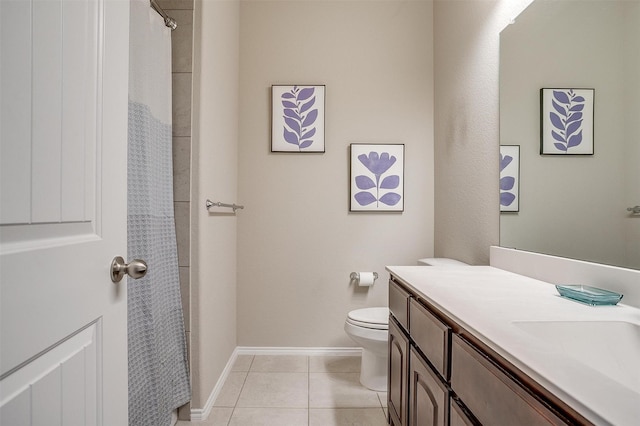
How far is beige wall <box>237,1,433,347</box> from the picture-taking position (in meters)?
2.45

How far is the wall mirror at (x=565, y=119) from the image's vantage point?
952 millimetres

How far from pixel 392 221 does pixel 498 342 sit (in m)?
1.83

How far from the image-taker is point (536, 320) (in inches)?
31.0

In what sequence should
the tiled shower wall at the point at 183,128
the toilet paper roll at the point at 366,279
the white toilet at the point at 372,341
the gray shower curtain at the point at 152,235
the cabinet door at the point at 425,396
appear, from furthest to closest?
1. the toilet paper roll at the point at 366,279
2. the white toilet at the point at 372,341
3. the tiled shower wall at the point at 183,128
4. the gray shower curtain at the point at 152,235
5. the cabinet door at the point at 425,396

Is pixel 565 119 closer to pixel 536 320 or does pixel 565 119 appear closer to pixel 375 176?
pixel 536 320

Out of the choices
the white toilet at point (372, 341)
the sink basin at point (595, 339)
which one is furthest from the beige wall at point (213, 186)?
the sink basin at point (595, 339)

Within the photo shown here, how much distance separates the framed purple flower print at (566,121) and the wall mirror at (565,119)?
0.05 ft

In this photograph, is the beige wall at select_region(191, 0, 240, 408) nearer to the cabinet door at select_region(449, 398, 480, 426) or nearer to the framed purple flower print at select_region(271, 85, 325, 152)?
the framed purple flower print at select_region(271, 85, 325, 152)

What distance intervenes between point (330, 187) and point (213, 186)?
0.93m

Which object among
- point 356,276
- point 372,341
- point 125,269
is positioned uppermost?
point 125,269

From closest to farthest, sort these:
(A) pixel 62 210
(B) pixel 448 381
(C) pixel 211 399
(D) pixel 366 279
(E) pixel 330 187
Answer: (A) pixel 62 210 < (B) pixel 448 381 < (C) pixel 211 399 < (D) pixel 366 279 < (E) pixel 330 187

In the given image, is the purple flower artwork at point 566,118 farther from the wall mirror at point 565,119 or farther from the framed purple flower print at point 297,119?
the framed purple flower print at point 297,119

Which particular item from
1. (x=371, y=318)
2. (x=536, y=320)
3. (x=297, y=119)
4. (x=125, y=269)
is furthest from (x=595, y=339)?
(x=297, y=119)

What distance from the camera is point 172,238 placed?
59.3 inches
